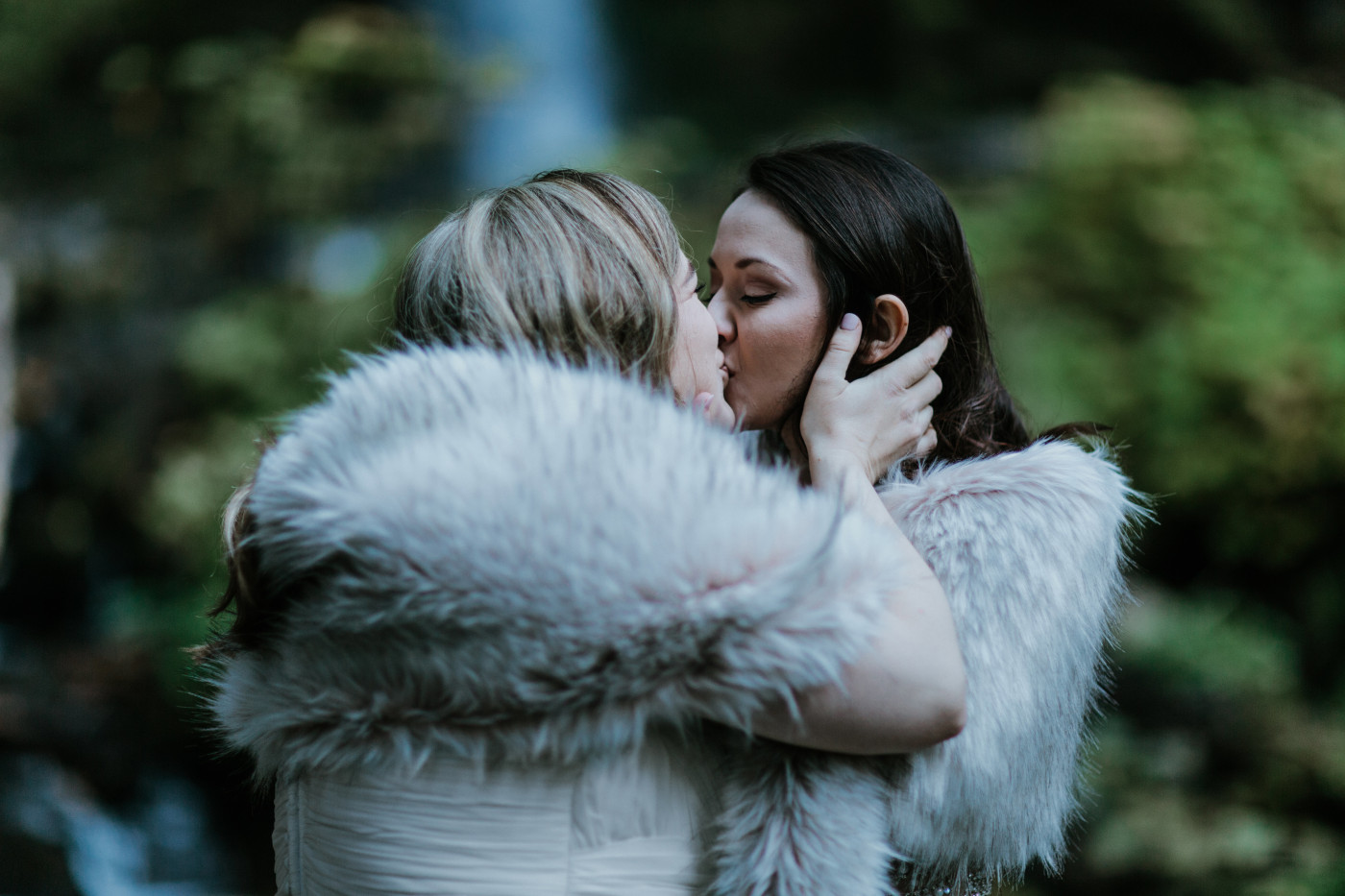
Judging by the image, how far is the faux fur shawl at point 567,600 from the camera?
115cm

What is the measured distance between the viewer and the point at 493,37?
9.52 meters

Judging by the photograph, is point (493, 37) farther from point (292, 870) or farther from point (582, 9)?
point (292, 870)

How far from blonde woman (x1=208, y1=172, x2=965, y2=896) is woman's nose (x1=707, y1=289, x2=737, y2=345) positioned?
55cm

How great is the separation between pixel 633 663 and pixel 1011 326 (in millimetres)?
4620

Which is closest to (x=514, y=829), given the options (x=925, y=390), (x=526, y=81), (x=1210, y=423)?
(x=925, y=390)

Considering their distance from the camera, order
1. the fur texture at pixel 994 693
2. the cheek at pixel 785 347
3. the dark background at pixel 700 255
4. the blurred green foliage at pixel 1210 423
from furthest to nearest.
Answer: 1. the dark background at pixel 700 255
2. the blurred green foliage at pixel 1210 423
3. the cheek at pixel 785 347
4. the fur texture at pixel 994 693

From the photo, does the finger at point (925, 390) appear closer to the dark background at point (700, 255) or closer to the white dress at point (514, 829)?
the white dress at point (514, 829)

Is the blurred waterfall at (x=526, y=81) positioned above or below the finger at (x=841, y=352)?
above

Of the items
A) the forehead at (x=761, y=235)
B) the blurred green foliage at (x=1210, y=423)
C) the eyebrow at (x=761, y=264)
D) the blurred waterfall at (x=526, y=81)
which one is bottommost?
the blurred green foliage at (x=1210, y=423)

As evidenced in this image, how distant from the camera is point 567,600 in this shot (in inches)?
44.9

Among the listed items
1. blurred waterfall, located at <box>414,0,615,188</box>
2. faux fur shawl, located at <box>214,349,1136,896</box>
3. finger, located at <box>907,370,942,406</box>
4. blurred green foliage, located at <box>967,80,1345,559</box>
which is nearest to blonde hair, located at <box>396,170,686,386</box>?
faux fur shawl, located at <box>214,349,1136,896</box>

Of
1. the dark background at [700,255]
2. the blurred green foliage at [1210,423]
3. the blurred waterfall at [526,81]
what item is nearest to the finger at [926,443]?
the dark background at [700,255]

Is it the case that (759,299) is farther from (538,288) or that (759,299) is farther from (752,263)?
(538,288)

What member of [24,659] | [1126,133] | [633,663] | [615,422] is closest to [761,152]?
[615,422]
